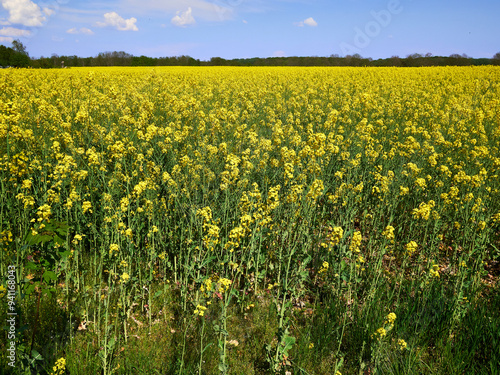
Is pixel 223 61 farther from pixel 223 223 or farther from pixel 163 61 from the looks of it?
pixel 223 223

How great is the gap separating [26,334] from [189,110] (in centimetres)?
506

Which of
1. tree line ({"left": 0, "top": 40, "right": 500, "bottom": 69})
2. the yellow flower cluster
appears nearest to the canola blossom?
the yellow flower cluster

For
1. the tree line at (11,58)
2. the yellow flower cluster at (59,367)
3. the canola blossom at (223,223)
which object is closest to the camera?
the yellow flower cluster at (59,367)

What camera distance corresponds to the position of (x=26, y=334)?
9.55ft

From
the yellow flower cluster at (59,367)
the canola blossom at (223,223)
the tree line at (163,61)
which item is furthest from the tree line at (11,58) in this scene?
the yellow flower cluster at (59,367)

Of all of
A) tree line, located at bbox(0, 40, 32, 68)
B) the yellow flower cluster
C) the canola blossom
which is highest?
tree line, located at bbox(0, 40, 32, 68)

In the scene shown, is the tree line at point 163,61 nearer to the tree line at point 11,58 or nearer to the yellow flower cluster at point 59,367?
the tree line at point 11,58

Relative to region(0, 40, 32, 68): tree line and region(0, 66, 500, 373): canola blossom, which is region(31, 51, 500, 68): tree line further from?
region(0, 66, 500, 373): canola blossom

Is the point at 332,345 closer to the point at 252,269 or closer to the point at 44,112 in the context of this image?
the point at 252,269

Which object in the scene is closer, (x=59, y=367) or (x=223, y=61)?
(x=59, y=367)

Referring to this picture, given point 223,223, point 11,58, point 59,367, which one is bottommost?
point 59,367

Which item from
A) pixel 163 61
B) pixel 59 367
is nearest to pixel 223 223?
pixel 59 367

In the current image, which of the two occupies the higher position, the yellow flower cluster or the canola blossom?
the canola blossom

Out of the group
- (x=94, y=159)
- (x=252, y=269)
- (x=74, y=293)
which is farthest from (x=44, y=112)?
(x=252, y=269)
